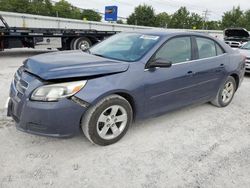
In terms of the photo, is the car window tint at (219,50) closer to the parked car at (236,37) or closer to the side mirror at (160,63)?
the side mirror at (160,63)

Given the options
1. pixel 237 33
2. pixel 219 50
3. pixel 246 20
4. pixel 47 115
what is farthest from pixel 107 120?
pixel 246 20

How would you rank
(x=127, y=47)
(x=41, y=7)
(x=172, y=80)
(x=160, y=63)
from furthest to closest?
1. (x=41, y=7)
2. (x=127, y=47)
3. (x=172, y=80)
4. (x=160, y=63)

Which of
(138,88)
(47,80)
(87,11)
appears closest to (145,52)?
(138,88)

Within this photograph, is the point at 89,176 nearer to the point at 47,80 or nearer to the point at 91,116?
the point at 91,116

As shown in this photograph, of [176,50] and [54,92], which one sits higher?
[176,50]

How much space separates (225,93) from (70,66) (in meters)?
3.35

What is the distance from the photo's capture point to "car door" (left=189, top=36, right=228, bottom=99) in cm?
421

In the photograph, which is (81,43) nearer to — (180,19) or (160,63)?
(160,63)

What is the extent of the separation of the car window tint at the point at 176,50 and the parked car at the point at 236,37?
10180mm

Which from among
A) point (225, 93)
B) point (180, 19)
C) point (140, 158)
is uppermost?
point (180, 19)

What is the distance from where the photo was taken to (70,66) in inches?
121

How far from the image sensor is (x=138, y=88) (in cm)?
335

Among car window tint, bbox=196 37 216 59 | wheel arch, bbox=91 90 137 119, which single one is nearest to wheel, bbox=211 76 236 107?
car window tint, bbox=196 37 216 59

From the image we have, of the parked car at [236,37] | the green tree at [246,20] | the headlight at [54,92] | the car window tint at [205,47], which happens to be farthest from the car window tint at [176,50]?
the green tree at [246,20]
